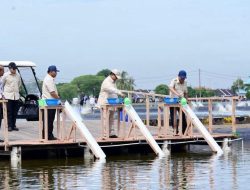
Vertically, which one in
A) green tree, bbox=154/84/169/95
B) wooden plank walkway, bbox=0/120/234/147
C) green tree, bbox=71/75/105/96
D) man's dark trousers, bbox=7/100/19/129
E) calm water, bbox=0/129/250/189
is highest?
green tree, bbox=71/75/105/96

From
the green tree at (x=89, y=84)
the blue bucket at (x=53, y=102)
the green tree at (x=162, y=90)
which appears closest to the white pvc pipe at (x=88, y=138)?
the blue bucket at (x=53, y=102)

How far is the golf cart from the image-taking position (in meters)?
23.4

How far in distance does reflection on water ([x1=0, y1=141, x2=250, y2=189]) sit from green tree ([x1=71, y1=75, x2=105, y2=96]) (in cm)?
8745

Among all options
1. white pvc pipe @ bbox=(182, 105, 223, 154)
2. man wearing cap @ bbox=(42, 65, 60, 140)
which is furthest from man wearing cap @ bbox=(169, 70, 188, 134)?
man wearing cap @ bbox=(42, 65, 60, 140)

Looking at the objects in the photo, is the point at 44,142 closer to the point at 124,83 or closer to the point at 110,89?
the point at 110,89

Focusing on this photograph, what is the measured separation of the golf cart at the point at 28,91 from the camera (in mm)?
23375

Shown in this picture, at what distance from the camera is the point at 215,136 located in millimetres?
19734

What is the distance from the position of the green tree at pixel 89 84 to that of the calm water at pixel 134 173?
8746 centimetres

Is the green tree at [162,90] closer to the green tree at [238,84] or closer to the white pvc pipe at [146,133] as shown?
the green tree at [238,84]

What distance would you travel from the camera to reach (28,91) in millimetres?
24328

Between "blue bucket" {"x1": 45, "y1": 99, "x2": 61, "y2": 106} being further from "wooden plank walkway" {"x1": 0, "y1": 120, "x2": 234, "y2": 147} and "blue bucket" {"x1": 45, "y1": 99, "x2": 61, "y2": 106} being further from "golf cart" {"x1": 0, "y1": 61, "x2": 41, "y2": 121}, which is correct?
"golf cart" {"x1": 0, "y1": 61, "x2": 41, "y2": 121}

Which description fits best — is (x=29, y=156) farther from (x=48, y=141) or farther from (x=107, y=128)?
(x=107, y=128)

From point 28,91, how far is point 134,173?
10593 millimetres

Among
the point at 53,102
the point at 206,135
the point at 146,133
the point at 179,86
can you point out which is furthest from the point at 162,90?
the point at 53,102
